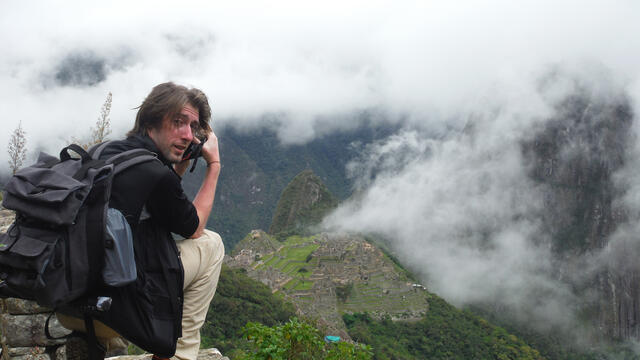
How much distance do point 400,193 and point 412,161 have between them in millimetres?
39532

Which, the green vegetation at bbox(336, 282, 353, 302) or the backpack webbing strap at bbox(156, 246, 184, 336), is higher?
the backpack webbing strap at bbox(156, 246, 184, 336)

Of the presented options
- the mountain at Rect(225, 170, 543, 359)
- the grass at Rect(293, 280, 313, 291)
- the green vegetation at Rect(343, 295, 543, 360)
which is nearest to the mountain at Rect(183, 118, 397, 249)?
the mountain at Rect(225, 170, 543, 359)

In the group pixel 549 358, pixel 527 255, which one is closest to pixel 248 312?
pixel 549 358

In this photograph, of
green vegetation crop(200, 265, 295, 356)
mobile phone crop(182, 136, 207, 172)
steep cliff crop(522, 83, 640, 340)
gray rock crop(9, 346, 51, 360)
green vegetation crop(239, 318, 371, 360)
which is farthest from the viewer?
steep cliff crop(522, 83, 640, 340)

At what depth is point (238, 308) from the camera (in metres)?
26.8

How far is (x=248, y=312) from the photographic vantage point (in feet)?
87.9

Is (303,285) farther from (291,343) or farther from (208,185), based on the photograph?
(208,185)

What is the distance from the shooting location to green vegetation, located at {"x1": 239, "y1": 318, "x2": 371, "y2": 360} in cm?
322

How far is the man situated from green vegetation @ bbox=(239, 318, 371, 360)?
2.78 feet

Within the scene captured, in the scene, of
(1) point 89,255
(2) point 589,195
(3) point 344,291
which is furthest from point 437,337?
(2) point 589,195

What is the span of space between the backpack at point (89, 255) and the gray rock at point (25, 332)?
1.03 meters

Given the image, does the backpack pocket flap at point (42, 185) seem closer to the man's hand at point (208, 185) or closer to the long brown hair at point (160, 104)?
the long brown hair at point (160, 104)

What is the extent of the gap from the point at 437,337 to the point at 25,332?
4103cm

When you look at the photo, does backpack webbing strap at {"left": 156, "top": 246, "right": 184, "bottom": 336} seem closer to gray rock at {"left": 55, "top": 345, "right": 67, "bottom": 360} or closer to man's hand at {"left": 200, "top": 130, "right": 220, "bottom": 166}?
man's hand at {"left": 200, "top": 130, "right": 220, "bottom": 166}
